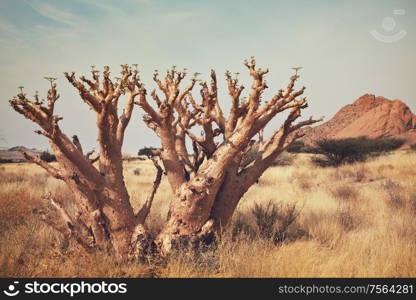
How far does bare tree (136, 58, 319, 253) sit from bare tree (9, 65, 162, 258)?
1.19ft

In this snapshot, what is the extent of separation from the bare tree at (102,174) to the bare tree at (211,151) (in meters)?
0.36

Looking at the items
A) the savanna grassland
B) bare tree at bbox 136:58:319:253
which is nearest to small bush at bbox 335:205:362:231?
the savanna grassland

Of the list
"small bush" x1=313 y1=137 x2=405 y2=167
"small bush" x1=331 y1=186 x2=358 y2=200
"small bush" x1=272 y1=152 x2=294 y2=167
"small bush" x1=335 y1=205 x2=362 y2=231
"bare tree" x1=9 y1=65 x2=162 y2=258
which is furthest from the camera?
"small bush" x1=272 y1=152 x2=294 y2=167

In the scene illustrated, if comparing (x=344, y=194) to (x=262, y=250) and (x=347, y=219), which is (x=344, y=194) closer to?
(x=347, y=219)

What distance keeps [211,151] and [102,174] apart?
171cm

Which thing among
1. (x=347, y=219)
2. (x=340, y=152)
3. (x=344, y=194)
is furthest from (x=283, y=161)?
(x=347, y=219)

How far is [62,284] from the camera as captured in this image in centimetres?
290

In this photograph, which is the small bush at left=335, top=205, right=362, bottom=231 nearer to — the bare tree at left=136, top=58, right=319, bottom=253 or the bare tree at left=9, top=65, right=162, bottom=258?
the bare tree at left=136, top=58, right=319, bottom=253

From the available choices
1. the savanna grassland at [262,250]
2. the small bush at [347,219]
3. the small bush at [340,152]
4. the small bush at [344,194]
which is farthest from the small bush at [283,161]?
the small bush at [347,219]

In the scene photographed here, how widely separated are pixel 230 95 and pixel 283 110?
0.86 metres

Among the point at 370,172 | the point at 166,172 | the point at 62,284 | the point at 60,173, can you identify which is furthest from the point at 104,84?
the point at 370,172

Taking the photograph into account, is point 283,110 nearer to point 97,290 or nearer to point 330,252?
point 330,252

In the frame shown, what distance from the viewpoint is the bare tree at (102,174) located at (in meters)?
3.20

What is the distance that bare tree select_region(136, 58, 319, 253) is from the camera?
12.1ft
